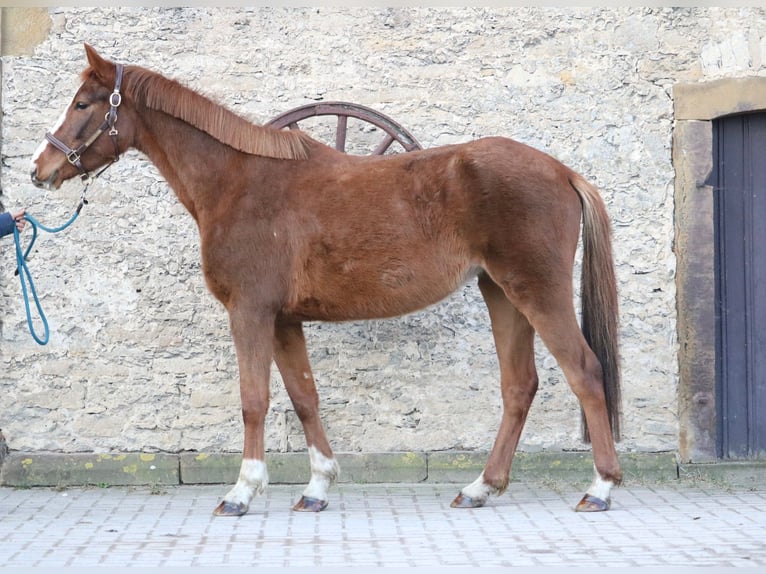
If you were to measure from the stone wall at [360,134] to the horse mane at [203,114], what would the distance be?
103 centimetres

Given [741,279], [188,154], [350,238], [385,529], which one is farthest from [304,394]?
[741,279]

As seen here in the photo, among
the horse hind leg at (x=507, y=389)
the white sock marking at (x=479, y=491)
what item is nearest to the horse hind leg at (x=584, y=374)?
the horse hind leg at (x=507, y=389)

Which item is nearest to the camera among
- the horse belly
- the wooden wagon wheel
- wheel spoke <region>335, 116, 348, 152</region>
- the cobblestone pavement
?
the cobblestone pavement

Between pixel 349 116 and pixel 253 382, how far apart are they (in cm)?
205

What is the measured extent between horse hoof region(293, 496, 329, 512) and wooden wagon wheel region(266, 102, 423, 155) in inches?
88.4

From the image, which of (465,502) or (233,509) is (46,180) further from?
(465,502)

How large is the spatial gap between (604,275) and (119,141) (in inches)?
108

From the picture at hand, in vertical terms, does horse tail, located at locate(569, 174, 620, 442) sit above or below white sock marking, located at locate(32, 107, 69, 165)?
below

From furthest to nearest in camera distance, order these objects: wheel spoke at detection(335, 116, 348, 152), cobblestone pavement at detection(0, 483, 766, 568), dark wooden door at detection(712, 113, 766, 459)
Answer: dark wooden door at detection(712, 113, 766, 459), wheel spoke at detection(335, 116, 348, 152), cobblestone pavement at detection(0, 483, 766, 568)

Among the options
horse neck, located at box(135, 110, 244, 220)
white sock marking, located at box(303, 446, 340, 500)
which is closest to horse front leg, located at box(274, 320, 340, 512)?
white sock marking, located at box(303, 446, 340, 500)

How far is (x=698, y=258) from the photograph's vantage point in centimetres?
668

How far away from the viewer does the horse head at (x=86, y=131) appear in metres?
5.55

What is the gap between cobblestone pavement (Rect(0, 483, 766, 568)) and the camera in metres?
4.23

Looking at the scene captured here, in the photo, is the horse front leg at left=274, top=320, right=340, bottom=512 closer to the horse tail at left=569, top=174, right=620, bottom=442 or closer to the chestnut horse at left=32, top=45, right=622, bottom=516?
the chestnut horse at left=32, top=45, right=622, bottom=516
